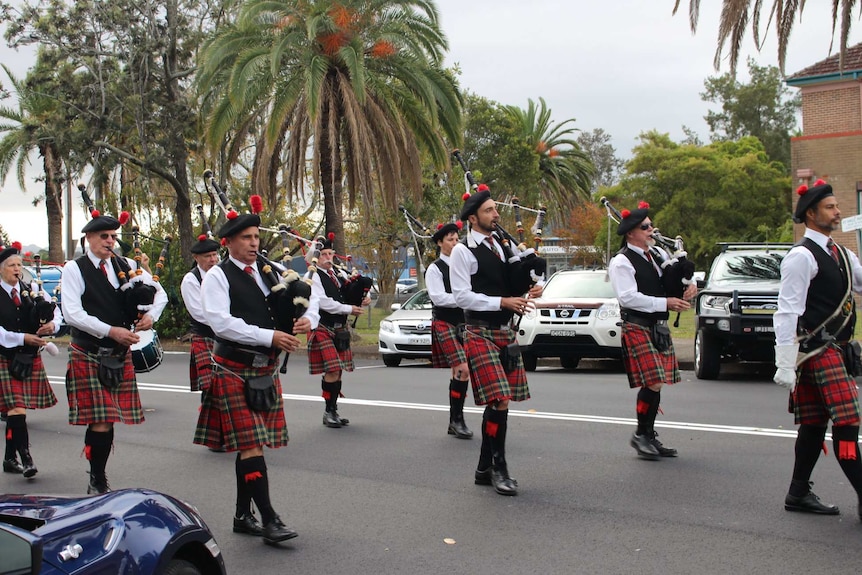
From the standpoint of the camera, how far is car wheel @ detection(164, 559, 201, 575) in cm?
356

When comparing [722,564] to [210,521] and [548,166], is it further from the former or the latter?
[548,166]

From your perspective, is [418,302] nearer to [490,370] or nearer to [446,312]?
[446,312]

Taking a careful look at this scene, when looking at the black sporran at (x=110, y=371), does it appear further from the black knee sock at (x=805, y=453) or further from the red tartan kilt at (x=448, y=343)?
the black knee sock at (x=805, y=453)

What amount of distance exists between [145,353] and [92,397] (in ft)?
6.05

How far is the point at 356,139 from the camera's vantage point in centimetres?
1991

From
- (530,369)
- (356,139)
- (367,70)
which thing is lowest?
(530,369)

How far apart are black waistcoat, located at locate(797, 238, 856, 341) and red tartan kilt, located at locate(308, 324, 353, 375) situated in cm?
516

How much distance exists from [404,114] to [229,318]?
54.7ft

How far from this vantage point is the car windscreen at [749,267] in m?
13.5

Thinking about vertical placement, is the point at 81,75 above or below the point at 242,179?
above

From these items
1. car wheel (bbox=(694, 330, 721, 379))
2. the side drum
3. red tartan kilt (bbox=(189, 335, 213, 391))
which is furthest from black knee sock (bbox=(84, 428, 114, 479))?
car wheel (bbox=(694, 330, 721, 379))

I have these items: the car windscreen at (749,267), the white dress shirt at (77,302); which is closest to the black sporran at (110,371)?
the white dress shirt at (77,302)

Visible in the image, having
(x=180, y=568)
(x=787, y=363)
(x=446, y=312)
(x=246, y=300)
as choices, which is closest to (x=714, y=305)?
(x=446, y=312)

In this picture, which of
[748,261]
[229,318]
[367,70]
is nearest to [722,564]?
[229,318]
